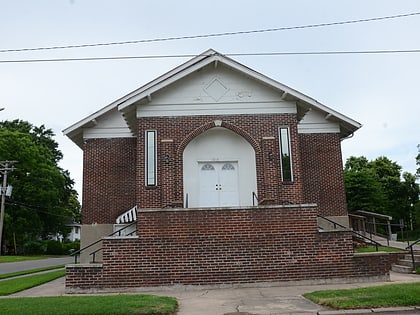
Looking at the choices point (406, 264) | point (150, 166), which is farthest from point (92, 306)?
point (406, 264)

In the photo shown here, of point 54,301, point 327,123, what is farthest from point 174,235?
point 327,123

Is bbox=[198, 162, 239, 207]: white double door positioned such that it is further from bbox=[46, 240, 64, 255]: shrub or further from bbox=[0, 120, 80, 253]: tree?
bbox=[46, 240, 64, 255]: shrub

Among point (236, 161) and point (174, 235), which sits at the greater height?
point (236, 161)

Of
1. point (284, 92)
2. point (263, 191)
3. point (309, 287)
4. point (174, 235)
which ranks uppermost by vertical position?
point (284, 92)

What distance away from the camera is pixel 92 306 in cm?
856

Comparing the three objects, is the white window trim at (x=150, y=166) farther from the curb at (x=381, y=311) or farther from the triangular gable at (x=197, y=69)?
the curb at (x=381, y=311)

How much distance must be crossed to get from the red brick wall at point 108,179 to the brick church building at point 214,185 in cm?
4

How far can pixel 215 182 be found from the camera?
51.0 feet

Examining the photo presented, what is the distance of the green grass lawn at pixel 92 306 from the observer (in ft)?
26.4

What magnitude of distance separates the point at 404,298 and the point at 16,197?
48.9 meters

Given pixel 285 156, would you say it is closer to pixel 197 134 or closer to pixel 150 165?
pixel 197 134

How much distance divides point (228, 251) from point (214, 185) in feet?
12.6

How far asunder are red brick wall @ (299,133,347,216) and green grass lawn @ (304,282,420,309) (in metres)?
9.11

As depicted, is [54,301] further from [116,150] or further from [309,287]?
[116,150]
